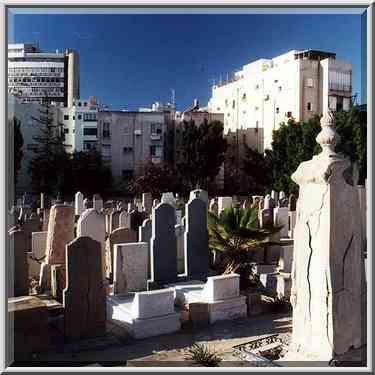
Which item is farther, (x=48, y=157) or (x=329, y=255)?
(x=48, y=157)

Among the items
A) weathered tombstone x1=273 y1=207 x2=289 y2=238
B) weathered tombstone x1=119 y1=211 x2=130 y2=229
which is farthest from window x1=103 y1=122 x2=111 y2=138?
weathered tombstone x1=119 y1=211 x2=130 y2=229

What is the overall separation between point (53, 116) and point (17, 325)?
33.8 meters

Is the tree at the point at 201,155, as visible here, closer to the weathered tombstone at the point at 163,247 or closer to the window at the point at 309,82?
the window at the point at 309,82

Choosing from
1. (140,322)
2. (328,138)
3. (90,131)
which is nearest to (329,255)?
(328,138)

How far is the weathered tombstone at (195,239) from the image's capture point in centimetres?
1021

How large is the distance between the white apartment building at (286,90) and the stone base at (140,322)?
29.5m

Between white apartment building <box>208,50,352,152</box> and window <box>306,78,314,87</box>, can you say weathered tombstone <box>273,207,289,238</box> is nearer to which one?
white apartment building <box>208,50,352,152</box>

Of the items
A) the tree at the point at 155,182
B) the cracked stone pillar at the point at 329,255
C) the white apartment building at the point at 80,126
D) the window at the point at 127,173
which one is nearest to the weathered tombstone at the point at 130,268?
the cracked stone pillar at the point at 329,255

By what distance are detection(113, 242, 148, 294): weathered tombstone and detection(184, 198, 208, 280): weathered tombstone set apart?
1.48 meters

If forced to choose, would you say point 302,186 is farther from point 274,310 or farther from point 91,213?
point 91,213

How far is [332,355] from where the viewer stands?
4.81 metres

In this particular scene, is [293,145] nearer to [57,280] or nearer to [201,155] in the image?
A: [201,155]

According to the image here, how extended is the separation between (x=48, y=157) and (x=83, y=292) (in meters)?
29.6

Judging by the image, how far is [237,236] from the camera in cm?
976
